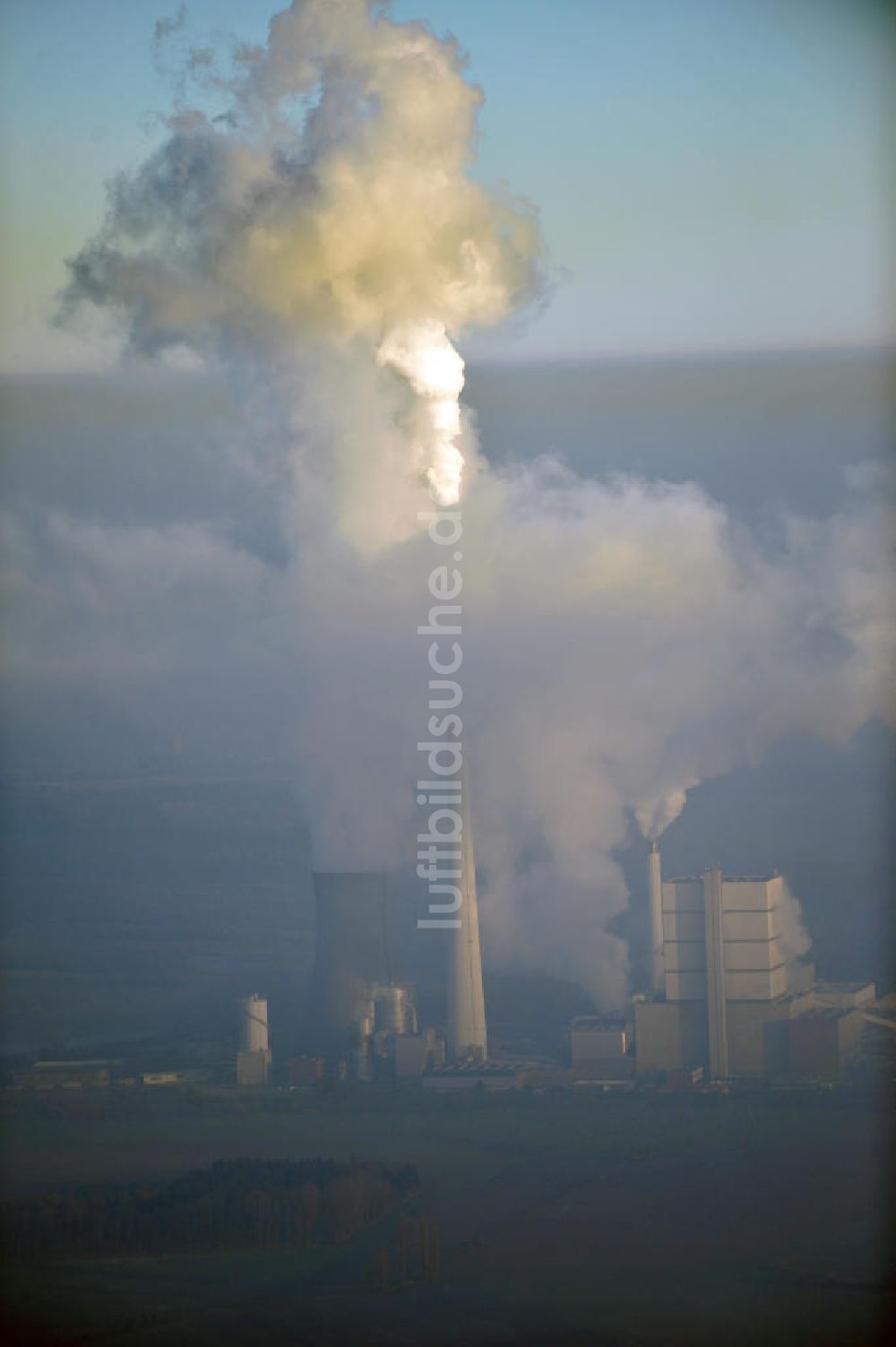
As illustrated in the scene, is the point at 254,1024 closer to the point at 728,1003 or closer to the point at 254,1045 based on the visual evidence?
the point at 254,1045

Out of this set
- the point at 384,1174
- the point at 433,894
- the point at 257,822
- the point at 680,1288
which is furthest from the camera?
the point at 257,822

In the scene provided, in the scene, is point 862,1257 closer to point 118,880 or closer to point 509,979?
point 509,979

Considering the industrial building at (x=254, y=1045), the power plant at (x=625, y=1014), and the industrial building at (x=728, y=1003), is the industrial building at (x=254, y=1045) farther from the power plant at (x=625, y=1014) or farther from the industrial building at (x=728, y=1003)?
the industrial building at (x=728, y=1003)

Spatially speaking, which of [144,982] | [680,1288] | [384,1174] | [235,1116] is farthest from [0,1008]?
[680,1288]

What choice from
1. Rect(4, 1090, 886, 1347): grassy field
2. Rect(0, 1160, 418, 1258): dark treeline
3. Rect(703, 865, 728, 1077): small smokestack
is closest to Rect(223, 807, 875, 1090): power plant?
Rect(703, 865, 728, 1077): small smokestack

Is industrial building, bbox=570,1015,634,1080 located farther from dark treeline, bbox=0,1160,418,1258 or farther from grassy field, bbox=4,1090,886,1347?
dark treeline, bbox=0,1160,418,1258

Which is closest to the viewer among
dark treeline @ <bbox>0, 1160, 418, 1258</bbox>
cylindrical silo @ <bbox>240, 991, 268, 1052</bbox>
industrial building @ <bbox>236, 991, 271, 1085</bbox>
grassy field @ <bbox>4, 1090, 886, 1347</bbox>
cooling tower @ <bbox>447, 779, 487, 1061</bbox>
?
grassy field @ <bbox>4, 1090, 886, 1347</bbox>
